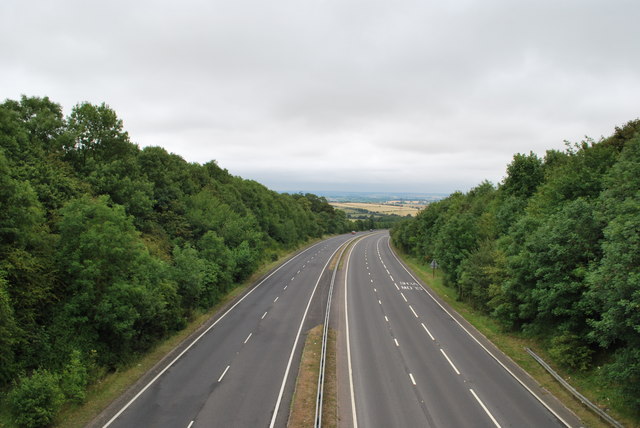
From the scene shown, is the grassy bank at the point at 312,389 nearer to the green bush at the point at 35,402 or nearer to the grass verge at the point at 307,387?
the grass verge at the point at 307,387

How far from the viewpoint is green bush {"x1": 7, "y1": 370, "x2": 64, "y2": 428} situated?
13.6 metres

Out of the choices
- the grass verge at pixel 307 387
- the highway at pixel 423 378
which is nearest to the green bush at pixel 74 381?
the grass verge at pixel 307 387

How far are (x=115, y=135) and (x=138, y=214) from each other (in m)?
8.72

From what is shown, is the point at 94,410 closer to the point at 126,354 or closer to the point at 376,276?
the point at 126,354

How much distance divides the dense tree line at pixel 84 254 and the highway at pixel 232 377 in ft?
9.20

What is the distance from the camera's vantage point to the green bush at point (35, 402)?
13641 mm

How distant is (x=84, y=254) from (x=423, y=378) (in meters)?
20.5

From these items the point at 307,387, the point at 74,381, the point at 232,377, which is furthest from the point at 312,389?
the point at 74,381

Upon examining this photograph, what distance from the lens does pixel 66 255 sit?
20203 mm

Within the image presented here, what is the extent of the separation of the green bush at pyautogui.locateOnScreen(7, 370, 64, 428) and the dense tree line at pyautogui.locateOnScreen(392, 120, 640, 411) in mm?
22679

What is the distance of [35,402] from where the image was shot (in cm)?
1371

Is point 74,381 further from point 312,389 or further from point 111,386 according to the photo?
point 312,389

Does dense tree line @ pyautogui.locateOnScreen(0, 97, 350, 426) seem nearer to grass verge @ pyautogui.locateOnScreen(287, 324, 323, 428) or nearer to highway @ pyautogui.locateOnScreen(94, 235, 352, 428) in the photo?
highway @ pyautogui.locateOnScreen(94, 235, 352, 428)

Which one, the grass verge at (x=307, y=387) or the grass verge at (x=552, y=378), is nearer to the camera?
the grass verge at (x=552, y=378)
